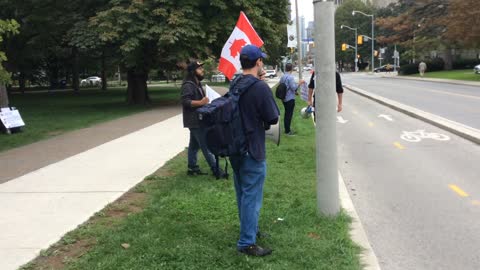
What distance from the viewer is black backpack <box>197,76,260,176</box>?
14.6 ft

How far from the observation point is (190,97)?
7.57 meters

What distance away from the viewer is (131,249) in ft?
15.7

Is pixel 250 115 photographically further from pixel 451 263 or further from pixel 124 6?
pixel 124 6

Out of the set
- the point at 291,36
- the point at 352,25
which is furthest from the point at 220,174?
the point at 352,25

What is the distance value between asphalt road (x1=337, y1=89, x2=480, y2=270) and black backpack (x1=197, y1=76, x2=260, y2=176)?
1703 millimetres

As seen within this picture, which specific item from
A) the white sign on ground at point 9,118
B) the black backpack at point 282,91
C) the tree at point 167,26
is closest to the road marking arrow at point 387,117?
the black backpack at point 282,91

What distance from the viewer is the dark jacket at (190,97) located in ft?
24.8

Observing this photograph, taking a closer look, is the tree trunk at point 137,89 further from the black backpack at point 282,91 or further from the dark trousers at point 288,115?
the dark trousers at point 288,115

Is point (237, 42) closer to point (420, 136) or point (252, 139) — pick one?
point (252, 139)

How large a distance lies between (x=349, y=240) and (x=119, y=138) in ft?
30.5

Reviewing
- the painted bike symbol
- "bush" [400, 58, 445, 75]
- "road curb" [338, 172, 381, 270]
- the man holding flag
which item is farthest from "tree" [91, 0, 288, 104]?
"bush" [400, 58, 445, 75]

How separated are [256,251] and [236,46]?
393cm

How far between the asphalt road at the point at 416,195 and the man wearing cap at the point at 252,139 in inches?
48.9

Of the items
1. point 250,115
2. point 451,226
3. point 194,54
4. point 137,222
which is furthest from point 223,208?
point 194,54
